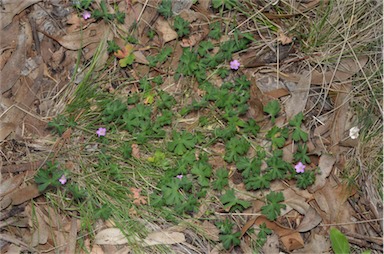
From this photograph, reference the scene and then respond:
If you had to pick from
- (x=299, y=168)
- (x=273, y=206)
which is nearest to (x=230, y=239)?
→ (x=273, y=206)

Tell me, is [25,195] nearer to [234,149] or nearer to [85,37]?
[85,37]

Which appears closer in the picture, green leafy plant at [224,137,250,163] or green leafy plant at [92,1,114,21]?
green leafy plant at [224,137,250,163]

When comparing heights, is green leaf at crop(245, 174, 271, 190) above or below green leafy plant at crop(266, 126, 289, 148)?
below

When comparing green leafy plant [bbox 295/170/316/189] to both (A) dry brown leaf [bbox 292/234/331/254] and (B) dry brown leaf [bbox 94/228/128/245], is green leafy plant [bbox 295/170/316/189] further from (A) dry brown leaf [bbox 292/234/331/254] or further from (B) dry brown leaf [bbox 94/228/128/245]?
(B) dry brown leaf [bbox 94/228/128/245]

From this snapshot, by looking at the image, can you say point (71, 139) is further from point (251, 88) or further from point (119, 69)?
point (251, 88)

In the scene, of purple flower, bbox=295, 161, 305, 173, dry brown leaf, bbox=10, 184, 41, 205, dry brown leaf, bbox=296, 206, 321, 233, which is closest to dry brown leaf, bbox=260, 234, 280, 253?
dry brown leaf, bbox=296, 206, 321, 233

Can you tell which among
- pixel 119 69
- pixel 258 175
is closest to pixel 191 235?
pixel 258 175
